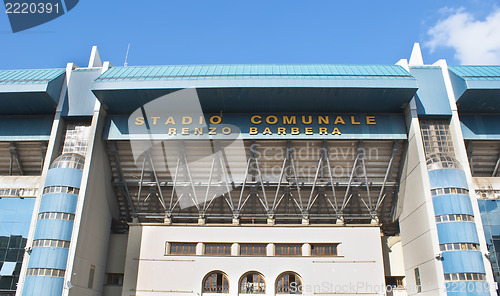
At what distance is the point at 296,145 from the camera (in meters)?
43.5

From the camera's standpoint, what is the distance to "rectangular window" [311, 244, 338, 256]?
42.7 m

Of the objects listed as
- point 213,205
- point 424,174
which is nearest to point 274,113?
point 213,205

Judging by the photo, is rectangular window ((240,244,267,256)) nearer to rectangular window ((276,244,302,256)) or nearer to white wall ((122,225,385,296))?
white wall ((122,225,385,296))

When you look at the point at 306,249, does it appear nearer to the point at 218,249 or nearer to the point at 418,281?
the point at 218,249

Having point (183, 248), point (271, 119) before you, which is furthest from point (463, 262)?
point (183, 248)

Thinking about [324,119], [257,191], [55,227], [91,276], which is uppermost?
[324,119]

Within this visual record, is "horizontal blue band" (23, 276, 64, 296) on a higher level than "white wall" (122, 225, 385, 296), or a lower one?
lower

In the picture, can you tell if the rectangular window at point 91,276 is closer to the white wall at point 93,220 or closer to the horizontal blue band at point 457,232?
the white wall at point 93,220

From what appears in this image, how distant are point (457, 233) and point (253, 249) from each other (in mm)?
19788

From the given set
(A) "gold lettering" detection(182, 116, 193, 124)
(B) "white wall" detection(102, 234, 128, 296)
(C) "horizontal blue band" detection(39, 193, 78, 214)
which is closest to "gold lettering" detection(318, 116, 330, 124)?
(A) "gold lettering" detection(182, 116, 193, 124)

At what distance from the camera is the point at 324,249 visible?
42875 mm

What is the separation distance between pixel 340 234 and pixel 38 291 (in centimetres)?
2974

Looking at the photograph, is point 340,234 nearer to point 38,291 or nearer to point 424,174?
point 424,174

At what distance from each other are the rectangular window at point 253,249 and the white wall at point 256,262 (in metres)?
0.57
